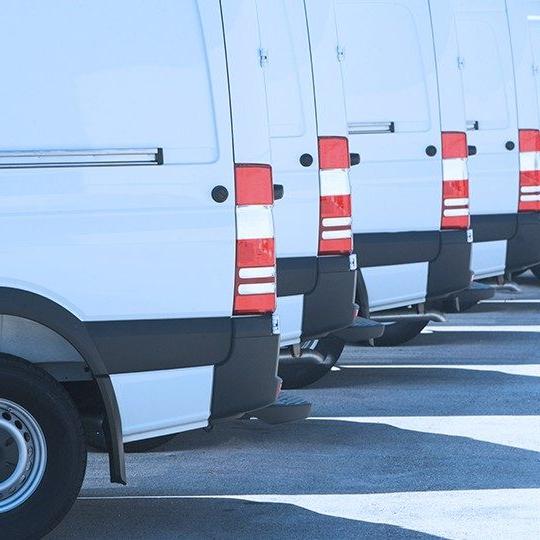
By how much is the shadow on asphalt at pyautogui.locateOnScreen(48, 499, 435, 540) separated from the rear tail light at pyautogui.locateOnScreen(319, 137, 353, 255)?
2572 mm

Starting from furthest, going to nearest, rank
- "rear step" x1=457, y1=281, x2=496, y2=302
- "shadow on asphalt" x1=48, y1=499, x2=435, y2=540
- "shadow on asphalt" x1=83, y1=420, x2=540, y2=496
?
"rear step" x1=457, y1=281, x2=496, y2=302, "shadow on asphalt" x1=83, y1=420, x2=540, y2=496, "shadow on asphalt" x1=48, y1=499, x2=435, y2=540

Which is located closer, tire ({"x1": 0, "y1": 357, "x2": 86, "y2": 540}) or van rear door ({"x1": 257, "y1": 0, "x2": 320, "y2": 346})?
tire ({"x1": 0, "y1": 357, "x2": 86, "y2": 540})

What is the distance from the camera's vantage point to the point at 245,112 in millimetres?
6926

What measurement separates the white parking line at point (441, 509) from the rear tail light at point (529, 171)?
257 inches

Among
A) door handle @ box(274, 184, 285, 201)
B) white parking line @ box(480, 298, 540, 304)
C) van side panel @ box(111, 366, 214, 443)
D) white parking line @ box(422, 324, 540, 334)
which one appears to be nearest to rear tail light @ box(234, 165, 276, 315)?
van side panel @ box(111, 366, 214, 443)

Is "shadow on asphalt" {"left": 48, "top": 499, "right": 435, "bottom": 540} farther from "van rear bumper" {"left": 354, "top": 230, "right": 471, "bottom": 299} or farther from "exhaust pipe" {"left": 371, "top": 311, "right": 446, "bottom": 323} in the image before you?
"exhaust pipe" {"left": 371, "top": 311, "right": 446, "bottom": 323}

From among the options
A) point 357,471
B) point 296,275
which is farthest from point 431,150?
point 357,471

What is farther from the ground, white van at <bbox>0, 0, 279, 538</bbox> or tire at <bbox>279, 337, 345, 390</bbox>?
white van at <bbox>0, 0, 279, 538</bbox>

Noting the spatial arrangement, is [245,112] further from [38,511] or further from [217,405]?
[38,511]

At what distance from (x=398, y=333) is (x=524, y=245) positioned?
1.46 metres

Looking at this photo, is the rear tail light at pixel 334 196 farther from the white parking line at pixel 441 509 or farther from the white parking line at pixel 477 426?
the white parking line at pixel 441 509

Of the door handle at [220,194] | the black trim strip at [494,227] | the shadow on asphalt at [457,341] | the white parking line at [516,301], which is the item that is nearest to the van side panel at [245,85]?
the door handle at [220,194]

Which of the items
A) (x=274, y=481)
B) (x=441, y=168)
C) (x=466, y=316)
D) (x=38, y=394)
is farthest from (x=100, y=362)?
(x=466, y=316)

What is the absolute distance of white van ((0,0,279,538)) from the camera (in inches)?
262
